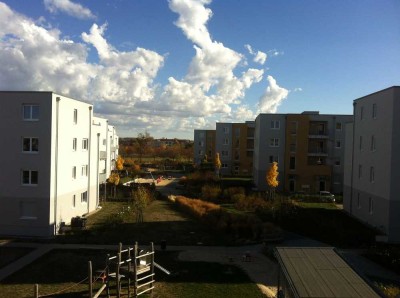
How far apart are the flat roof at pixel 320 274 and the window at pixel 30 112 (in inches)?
741

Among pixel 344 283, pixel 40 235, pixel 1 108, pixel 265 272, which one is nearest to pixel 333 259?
pixel 344 283

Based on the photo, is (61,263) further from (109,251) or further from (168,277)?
(168,277)

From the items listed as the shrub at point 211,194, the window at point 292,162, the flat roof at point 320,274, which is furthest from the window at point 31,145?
the window at point 292,162

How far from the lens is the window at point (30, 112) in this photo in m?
25.0

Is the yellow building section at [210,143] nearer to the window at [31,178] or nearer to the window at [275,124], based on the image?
the window at [275,124]

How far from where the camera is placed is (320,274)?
35.4 feet

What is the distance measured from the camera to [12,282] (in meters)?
16.7

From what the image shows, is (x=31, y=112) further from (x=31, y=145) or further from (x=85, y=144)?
(x=85, y=144)

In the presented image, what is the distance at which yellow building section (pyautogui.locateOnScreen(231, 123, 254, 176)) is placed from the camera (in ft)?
226

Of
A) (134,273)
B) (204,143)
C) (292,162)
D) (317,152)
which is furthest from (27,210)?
(204,143)

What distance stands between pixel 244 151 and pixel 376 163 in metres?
42.0

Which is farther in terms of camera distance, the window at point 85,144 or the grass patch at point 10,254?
the window at point 85,144

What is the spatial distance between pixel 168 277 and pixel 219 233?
29.7ft

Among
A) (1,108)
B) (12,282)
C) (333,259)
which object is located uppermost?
(1,108)
